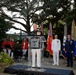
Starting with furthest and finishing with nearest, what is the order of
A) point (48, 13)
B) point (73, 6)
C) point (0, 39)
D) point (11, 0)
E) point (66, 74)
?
point (11, 0)
point (48, 13)
point (73, 6)
point (0, 39)
point (66, 74)

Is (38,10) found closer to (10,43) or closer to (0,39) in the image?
(0,39)

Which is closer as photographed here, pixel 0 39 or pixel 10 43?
pixel 10 43

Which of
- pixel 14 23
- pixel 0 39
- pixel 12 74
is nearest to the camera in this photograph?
pixel 12 74

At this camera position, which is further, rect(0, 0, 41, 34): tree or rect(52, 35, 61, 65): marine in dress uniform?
rect(0, 0, 41, 34): tree

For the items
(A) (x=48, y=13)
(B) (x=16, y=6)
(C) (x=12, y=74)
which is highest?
(B) (x=16, y=6)

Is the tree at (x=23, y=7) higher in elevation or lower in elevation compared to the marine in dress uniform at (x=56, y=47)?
higher

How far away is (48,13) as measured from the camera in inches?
812

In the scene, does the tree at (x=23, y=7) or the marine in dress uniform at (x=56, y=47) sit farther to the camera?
the tree at (x=23, y=7)

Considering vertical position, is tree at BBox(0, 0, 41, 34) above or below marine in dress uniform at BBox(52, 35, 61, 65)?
above

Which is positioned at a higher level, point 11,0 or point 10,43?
point 11,0

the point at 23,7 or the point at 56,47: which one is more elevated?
the point at 23,7

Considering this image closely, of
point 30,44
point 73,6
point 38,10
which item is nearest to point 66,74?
point 30,44

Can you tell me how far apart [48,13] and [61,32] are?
213cm

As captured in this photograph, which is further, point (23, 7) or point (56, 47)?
point (23, 7)
